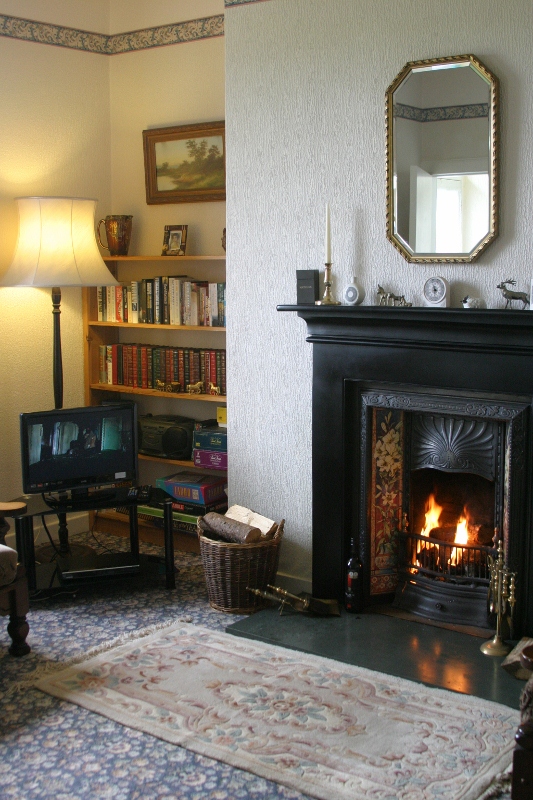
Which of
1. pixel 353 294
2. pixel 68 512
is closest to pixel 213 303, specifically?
pixel 353 294

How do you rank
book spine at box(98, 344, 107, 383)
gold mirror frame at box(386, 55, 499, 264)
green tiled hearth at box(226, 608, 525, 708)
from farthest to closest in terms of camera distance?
book spine at box(98, 344, 107, 383) → gold mirror frame at box(386, 55, 499, 264) → green tiled hearth at box(226, 608, 525, 708)

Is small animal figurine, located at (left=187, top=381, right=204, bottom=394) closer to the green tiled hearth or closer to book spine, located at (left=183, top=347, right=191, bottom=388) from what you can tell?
book spine, located at (left=183, top=347, right=191, bottom=388)

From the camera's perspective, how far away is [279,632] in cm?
351

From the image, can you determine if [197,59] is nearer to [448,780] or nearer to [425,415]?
[425,415]

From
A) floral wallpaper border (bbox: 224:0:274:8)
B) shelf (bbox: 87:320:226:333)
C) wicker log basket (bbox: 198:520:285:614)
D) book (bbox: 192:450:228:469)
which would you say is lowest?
wicker log basket (bbox: 198:520:285:614)

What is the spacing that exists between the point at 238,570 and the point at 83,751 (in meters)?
1.15

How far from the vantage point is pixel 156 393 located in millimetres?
4672

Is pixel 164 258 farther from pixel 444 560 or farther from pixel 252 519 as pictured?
pixel 444 560

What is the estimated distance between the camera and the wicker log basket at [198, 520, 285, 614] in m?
3.70

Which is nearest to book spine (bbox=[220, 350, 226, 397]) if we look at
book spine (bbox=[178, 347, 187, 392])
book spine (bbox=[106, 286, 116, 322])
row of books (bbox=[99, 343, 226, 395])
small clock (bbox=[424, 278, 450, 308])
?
row of books (bbox=[99, 343, 226, 395])

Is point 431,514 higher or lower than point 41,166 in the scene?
lower

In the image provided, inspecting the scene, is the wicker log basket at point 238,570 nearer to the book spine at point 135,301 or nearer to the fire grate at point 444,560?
the fire grate at point 444,560

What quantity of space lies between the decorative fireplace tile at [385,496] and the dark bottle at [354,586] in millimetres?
82

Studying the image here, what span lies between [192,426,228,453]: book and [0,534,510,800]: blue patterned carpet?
0.98 m
